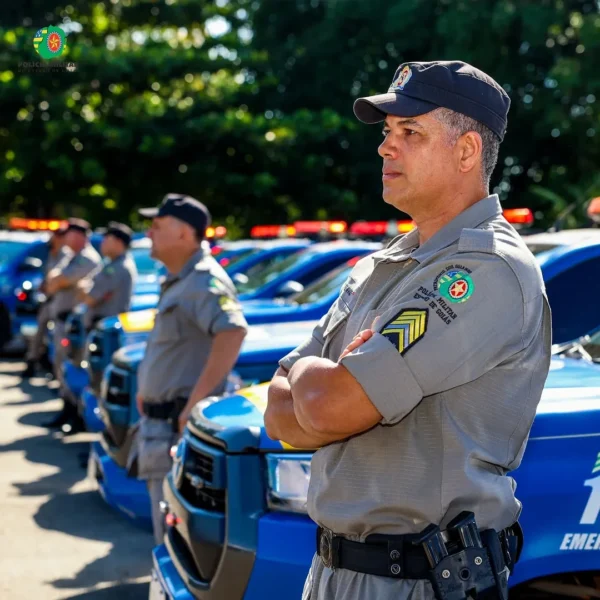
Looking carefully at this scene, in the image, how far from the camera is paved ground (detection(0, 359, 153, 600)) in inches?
206

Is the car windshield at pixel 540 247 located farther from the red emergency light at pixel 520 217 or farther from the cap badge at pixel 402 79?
the cap badge at pixel 402 79

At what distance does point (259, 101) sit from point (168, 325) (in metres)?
19.1

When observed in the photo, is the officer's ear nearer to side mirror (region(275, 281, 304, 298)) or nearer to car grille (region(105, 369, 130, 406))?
car grille (region(105, 369, 130, 406))

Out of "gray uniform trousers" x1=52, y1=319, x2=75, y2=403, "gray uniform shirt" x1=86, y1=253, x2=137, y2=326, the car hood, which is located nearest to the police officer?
"gray uniform shirt" x1=86, y1=253, x2=137, y2=326

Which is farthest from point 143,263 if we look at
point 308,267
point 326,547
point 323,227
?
point 326,547

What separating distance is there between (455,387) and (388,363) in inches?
6.0

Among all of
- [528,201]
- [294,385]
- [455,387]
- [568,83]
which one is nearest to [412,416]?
[455,387]

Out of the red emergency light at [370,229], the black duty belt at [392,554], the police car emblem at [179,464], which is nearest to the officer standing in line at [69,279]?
the red emergency light at [370,229]

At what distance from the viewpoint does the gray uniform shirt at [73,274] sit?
34.1 ft

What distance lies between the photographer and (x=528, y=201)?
78.0 ft

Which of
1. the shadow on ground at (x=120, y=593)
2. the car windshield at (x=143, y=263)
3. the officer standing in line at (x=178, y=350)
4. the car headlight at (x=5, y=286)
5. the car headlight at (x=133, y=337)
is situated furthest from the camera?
the car windshield at (x=143, y=263)

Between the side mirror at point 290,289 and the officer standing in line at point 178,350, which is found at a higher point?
the officer standing in line at point 178,350

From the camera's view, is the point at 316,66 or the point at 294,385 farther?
the point at 316,66

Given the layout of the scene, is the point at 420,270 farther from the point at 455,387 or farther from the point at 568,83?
the point at 568,83
